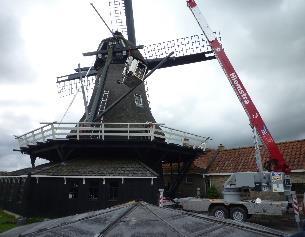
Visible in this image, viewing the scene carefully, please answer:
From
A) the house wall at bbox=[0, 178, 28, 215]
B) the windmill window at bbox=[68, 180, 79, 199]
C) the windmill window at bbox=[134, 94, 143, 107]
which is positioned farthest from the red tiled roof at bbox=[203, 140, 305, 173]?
the house wall at bbox=[0, 178, 28, 215]

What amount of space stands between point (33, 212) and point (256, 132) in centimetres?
1263

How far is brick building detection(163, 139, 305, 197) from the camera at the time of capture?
22.3 metres

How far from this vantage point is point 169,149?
2072 centimetres

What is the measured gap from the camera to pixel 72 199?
18.6 m

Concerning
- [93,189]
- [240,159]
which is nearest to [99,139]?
[93,189]

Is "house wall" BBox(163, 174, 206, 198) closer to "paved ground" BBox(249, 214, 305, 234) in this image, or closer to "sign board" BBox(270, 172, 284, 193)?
"paved ground" BBox(249, 214, 305, 234)

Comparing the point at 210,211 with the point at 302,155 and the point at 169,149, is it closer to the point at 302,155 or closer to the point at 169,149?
the point at 169,149

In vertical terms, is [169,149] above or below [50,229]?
above

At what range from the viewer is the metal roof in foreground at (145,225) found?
10.6 ft

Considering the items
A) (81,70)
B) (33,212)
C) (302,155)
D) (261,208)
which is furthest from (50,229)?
(81,70)

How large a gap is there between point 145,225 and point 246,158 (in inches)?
898

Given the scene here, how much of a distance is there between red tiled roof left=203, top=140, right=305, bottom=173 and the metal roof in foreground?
63.5 ft

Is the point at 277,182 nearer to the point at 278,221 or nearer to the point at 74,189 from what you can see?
the point at 278,221

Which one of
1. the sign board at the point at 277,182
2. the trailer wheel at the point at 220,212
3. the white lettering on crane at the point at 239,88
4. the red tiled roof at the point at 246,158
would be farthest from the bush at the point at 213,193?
the white lettering on crane at the point at 239,88
